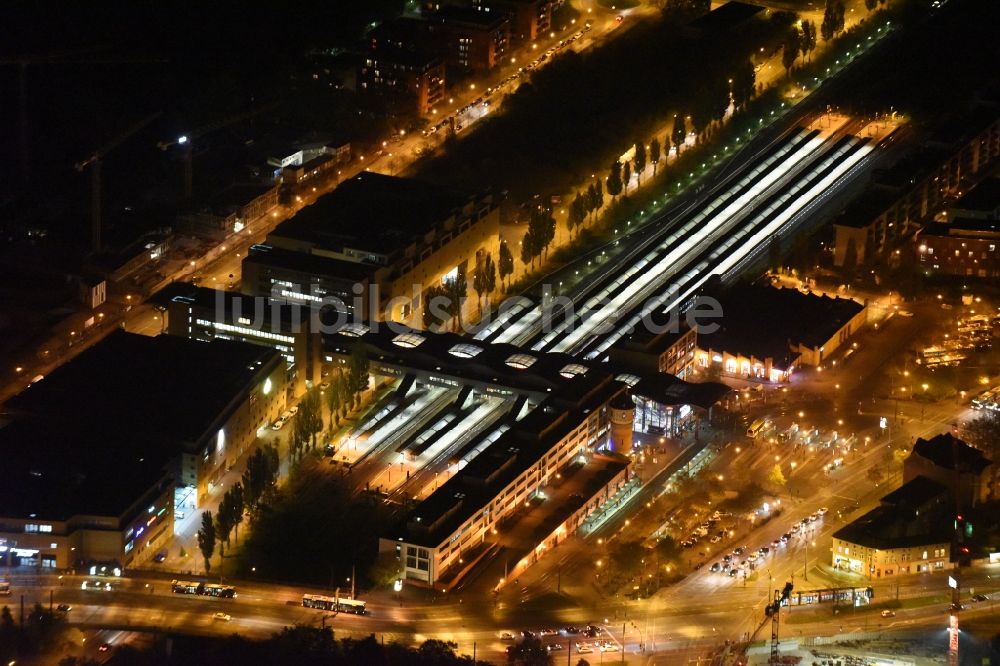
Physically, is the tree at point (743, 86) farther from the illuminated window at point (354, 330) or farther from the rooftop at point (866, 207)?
the illuminated window at point (354, 330)

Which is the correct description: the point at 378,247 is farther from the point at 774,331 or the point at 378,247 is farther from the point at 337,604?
the point at 337,604

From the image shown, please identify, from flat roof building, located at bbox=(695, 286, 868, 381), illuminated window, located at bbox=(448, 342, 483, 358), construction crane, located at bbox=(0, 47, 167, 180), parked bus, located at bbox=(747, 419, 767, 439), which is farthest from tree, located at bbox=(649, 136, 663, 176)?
construction crane, located at bbox=(0, 47, 167, 180)

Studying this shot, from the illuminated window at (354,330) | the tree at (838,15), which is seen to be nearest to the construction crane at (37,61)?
the illuminated window at (354,330)

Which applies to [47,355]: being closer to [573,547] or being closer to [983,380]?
[573,547]

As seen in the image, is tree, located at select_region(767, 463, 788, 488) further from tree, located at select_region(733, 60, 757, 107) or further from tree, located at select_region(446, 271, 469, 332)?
tree, located at select_region(733, 60, 757, 107)

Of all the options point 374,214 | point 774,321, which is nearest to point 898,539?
point 774,321
